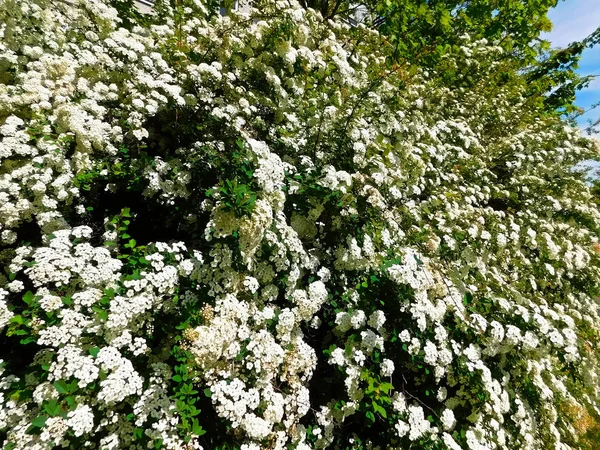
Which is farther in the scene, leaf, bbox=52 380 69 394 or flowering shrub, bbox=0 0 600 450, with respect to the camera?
flowering shrub, bbox=0 0 600 450

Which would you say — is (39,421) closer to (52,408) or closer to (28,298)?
(52,408)

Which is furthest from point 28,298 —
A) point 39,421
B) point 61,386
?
point 39,421

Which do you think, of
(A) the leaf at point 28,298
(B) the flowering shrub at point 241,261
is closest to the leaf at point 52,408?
(B) the flowering shrub at point 241,261

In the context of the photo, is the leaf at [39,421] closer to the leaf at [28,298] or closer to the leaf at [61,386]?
the leaf at [61,386]

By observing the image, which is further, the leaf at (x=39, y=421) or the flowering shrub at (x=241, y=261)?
the flowering shrub at (x=241, y=261)

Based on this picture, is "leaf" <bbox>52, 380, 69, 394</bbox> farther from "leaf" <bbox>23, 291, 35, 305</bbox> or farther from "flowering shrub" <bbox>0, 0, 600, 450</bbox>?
"leaf" <bbox>23, 291, 35, 305</bbox>

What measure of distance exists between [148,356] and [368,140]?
2557 millimetres

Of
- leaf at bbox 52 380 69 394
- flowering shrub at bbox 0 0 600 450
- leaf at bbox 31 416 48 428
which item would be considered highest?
flowering shrub at bbox 0 0 600 450

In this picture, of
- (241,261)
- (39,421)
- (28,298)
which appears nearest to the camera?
(39,421)

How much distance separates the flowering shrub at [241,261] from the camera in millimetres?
1896

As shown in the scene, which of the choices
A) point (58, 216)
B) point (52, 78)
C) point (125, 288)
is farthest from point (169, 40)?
point (125, 288)

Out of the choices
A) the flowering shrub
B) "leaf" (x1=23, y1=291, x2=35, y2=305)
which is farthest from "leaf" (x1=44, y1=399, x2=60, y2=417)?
"leaf" (x1=23, y1=291, x2=35, y2=305)

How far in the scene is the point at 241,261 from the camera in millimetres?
2311

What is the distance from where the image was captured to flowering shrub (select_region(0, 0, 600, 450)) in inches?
74.7
